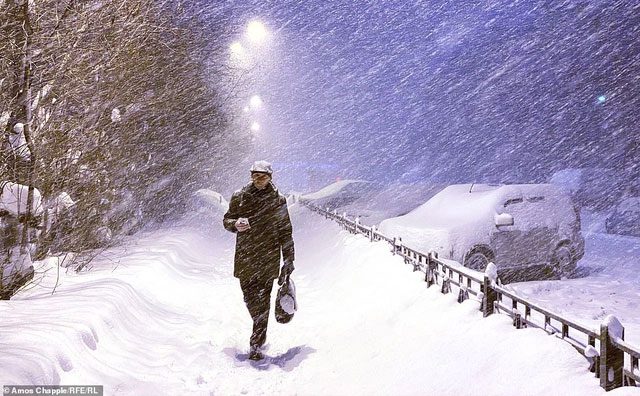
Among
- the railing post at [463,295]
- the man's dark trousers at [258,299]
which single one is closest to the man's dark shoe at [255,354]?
the man's dark trousers at [258,299]

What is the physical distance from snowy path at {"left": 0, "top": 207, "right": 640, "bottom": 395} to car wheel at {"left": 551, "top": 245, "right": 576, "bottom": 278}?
375 cm

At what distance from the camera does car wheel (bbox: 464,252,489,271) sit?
8.80 meters

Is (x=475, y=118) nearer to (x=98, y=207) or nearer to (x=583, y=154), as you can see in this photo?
(x=583, y=154)

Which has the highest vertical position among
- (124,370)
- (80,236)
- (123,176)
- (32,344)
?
(123,176)

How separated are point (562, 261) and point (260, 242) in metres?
6.94

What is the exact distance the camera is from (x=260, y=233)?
18.2 feet

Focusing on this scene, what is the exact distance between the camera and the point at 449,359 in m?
3.84

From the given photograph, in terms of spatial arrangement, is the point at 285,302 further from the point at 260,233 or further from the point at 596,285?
the point at 596,285

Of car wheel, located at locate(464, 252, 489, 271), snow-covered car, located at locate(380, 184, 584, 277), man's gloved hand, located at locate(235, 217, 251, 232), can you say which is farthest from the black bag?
car wheel, located at locate(464, 252, 489, 271)

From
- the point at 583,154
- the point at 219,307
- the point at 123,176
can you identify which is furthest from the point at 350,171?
the point at 219,307

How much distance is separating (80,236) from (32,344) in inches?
248

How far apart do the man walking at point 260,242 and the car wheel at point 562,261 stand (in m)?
6.43

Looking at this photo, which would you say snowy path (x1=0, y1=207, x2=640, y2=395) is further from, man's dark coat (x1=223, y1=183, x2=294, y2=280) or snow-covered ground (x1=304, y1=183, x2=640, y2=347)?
man's dark coat (x1=223, y1=183, x2=294, y2=280)

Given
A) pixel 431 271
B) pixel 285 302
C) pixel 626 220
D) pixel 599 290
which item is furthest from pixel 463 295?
pixel 626 220
